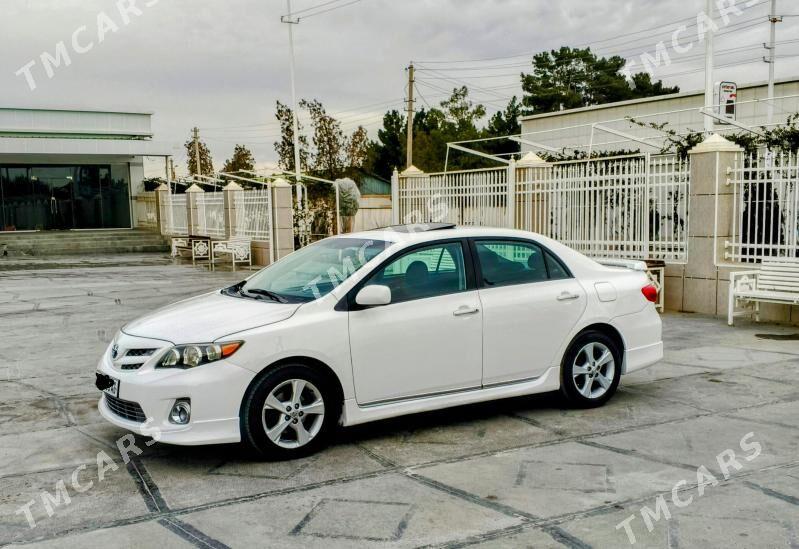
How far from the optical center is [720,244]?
1122 cm

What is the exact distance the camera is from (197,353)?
189 inches

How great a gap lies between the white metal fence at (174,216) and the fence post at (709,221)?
68.2 feet

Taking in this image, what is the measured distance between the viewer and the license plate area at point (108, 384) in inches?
198

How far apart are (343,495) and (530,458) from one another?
1310 mm

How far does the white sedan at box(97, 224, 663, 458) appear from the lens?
482cm

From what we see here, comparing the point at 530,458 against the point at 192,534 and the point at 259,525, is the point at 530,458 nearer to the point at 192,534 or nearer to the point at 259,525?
the point at 259,525

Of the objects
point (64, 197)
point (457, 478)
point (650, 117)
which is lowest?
point (457, 478)

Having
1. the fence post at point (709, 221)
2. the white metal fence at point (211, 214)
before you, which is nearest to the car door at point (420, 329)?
the fence post at point (709, 221)

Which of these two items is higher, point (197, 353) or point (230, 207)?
point (230, 207)

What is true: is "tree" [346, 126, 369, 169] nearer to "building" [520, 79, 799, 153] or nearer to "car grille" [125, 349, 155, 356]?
"building" [520, 79, 799, 153]

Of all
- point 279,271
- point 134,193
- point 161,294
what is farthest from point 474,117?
point 279,271

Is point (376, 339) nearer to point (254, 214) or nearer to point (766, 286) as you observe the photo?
point (766, 286)

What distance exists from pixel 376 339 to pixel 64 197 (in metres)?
32.0

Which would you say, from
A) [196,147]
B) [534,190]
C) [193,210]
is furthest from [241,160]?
[534,190]
